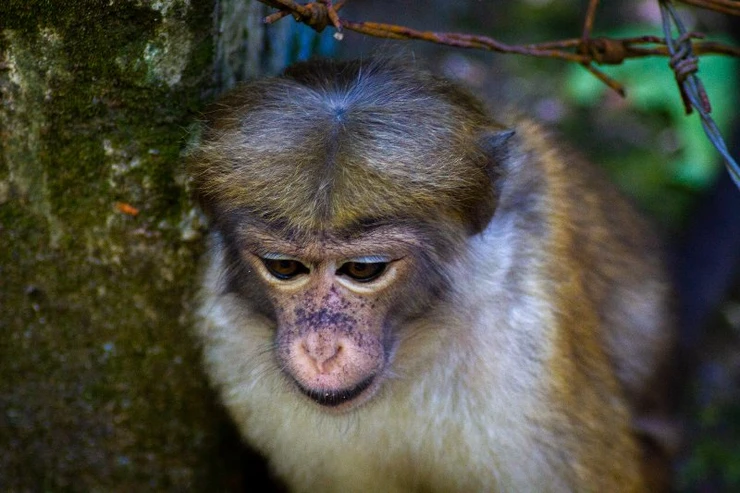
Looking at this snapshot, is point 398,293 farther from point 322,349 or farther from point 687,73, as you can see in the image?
point 687,73

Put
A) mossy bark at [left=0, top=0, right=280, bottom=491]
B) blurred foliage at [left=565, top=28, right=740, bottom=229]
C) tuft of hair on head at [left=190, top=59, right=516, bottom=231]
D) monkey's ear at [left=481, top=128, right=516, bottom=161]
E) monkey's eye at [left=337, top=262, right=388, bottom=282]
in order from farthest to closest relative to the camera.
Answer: blurred foliage at [left=565, top=28, right=740, bottom=229], mossy bark at [left=0, top=0, right=280, bottom=491], monkey's ear at [left=481, top=128, right=516, bottom=161], monkey's eye at [left=337, top=262, right=388, bottom=282], tuft of hair on head at [left=190, top=59, right=516, bottom=231]

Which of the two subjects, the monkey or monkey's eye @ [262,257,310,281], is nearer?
the monkey

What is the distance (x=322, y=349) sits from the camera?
2898 millimetres

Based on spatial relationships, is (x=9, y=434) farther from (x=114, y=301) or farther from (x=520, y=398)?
(x=520, y=398)

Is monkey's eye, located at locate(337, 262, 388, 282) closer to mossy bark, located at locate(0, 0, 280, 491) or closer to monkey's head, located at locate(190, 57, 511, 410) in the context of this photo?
monkey's head, located at locate(190, 57, 511, 410)

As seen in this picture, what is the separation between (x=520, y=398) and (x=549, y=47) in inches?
53.6

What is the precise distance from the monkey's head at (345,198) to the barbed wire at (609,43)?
0.18m

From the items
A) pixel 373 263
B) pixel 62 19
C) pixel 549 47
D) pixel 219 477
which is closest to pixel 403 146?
pixel 373 263

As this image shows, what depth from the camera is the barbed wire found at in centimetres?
305

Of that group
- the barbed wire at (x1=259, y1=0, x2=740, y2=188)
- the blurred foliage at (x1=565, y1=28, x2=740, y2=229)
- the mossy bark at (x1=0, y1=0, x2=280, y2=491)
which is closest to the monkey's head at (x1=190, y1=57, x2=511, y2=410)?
the barbed wire at (x1=259, y1=0, x2=740, y2=188)

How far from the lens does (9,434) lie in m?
3.80

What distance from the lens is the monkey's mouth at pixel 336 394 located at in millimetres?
2986

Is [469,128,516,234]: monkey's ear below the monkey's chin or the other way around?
the other way around

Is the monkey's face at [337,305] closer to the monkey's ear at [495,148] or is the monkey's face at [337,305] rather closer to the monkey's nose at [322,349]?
the monkey's nose at [322,349]
